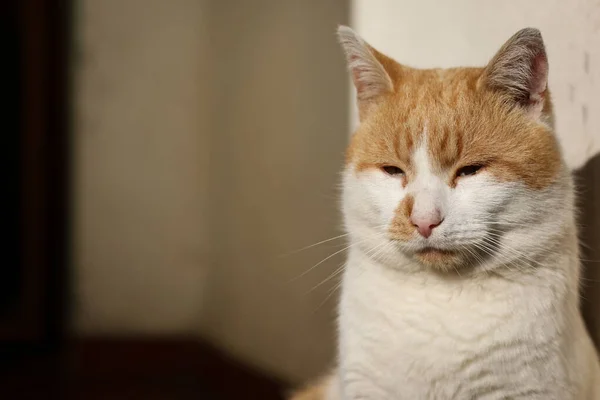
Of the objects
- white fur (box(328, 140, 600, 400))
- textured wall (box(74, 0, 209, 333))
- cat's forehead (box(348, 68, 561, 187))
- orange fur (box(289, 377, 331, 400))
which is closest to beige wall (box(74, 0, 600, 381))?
textured wall (box(74, 0, 209, 333))

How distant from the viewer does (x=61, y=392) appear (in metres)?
2.03

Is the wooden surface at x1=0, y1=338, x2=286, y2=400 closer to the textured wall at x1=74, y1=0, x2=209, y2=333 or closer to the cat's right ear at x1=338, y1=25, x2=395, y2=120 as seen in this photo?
the textured wall at x1=74, y1=0, x2=209, y2=333

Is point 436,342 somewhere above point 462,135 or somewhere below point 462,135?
below

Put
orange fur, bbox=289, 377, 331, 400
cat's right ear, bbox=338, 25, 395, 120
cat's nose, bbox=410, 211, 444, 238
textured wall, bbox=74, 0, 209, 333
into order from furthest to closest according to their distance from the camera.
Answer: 1. textured wall, bbox=74, 0, 209, 333
2. orange fur, bbox=289, 377, 331, 400
3. cat's right ear, bbox=338, 25, 395, 120
4. cat's nose, bbox=410, 211, 444, 238

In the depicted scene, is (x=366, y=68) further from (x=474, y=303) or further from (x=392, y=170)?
(x=474, y=303)

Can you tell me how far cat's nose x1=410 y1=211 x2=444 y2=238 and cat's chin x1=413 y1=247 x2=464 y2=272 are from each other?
3 centimetres

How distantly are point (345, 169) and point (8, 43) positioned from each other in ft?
6.30

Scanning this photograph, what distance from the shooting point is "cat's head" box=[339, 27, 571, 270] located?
815 mm

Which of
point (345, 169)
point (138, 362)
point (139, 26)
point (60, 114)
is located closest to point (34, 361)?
point (138, 362)

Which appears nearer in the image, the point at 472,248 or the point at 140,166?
the point at 472,248

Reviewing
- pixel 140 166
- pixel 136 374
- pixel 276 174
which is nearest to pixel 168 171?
pixel 140 166

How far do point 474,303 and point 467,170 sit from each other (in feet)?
0.62

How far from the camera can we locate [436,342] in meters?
0.85

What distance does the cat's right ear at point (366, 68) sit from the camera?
95 cm
